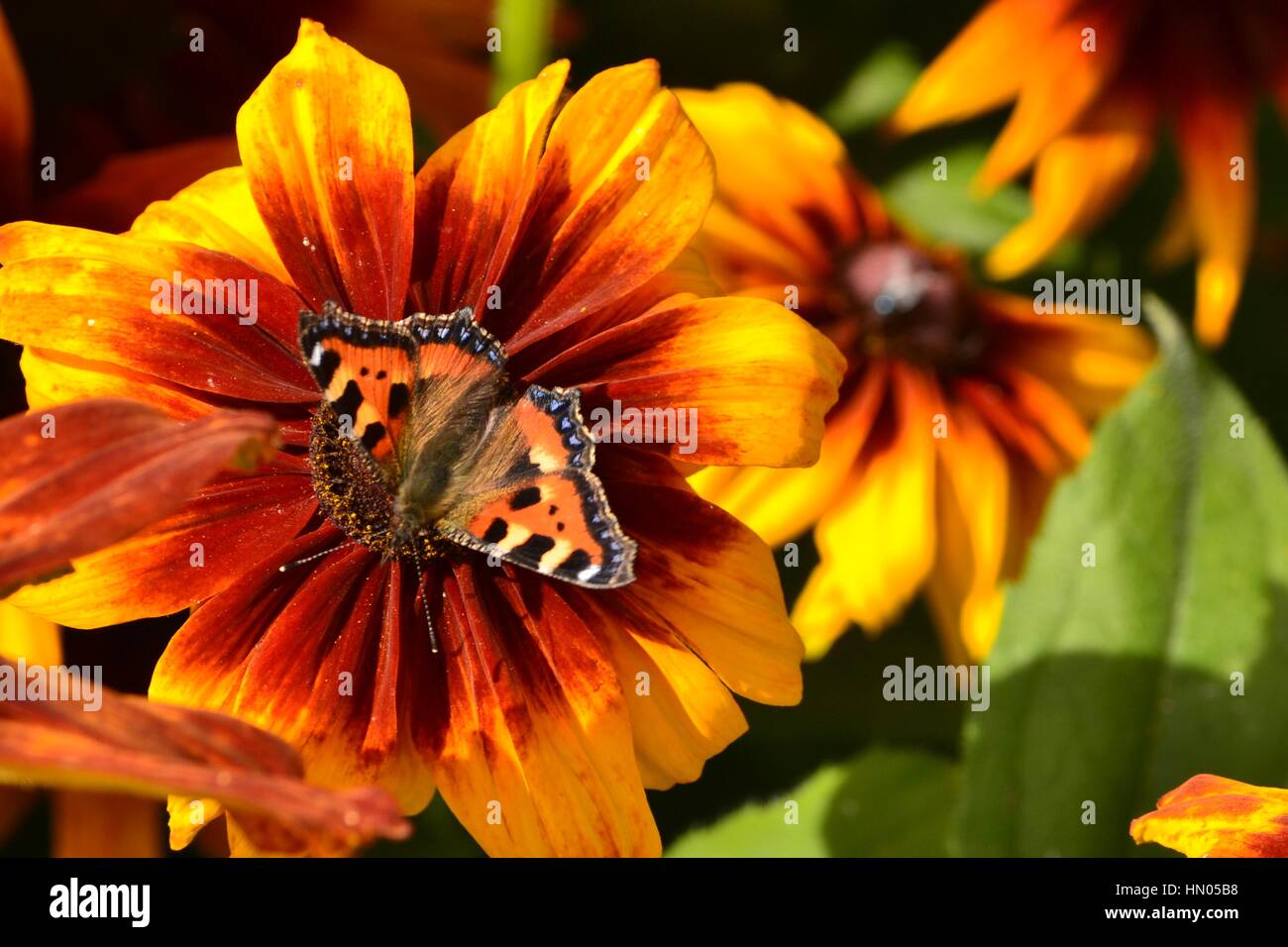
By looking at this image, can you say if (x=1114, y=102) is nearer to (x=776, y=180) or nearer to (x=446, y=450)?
(x=776, y=180)

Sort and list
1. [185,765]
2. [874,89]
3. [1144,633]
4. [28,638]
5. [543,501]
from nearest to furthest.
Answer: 1. [185,765]
2. [543,501]
3. [28,638]
4. [1144,633]
5. [874,89]

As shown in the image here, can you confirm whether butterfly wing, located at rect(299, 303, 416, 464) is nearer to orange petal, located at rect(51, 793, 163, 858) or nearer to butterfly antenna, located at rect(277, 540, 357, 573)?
butterfly antenna, located at rect(277, 540, 357, 573)

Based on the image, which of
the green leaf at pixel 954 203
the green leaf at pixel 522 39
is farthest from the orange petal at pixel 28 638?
the green leaf at pixel 954 203

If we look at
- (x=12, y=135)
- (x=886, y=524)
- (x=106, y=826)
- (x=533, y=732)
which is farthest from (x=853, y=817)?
(x=12, y=135)

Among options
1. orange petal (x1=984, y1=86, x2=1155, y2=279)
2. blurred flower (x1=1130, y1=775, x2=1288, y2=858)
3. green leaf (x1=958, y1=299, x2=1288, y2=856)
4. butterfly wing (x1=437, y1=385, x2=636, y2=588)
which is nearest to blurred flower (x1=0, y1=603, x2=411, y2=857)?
butterfly wing (x1=437, y1=385, x2=636, y2=588)

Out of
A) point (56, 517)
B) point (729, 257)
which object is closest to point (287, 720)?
point (56, 517)

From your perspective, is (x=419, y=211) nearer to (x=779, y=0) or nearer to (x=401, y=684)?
(x=401, y=684)
